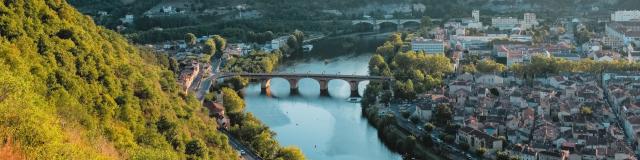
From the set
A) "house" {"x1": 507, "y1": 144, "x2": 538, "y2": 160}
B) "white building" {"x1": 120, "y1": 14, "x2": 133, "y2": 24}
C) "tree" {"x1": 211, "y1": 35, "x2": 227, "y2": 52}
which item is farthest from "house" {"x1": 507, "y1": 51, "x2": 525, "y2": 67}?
"white building" {"x1": 120, "y1": 14, "x2": 133, "y2": 24}

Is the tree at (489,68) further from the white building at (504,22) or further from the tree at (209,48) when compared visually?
the white building at (504,22)

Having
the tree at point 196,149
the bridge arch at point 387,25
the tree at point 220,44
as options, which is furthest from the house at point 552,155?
the bridge arch at point 387,25

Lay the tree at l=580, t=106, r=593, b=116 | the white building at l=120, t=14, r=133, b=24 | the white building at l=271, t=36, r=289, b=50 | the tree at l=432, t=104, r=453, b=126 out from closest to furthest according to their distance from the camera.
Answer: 1. the tree at l=580, t=106, r=593, b=116
2. the tree at l=432, t=104, r=453, b=126
3. the white building at l=271, t=36, r=289, b=50
4. the white building at l=120, t=14, r=133, b=24

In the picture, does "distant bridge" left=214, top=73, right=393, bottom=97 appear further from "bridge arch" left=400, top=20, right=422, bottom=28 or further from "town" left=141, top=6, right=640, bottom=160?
"bridge arch" left=400, top=20, right=422, bottom=28

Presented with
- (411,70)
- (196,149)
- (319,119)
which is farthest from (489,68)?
(196,149)

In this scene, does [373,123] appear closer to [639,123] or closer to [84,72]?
[639,123]
